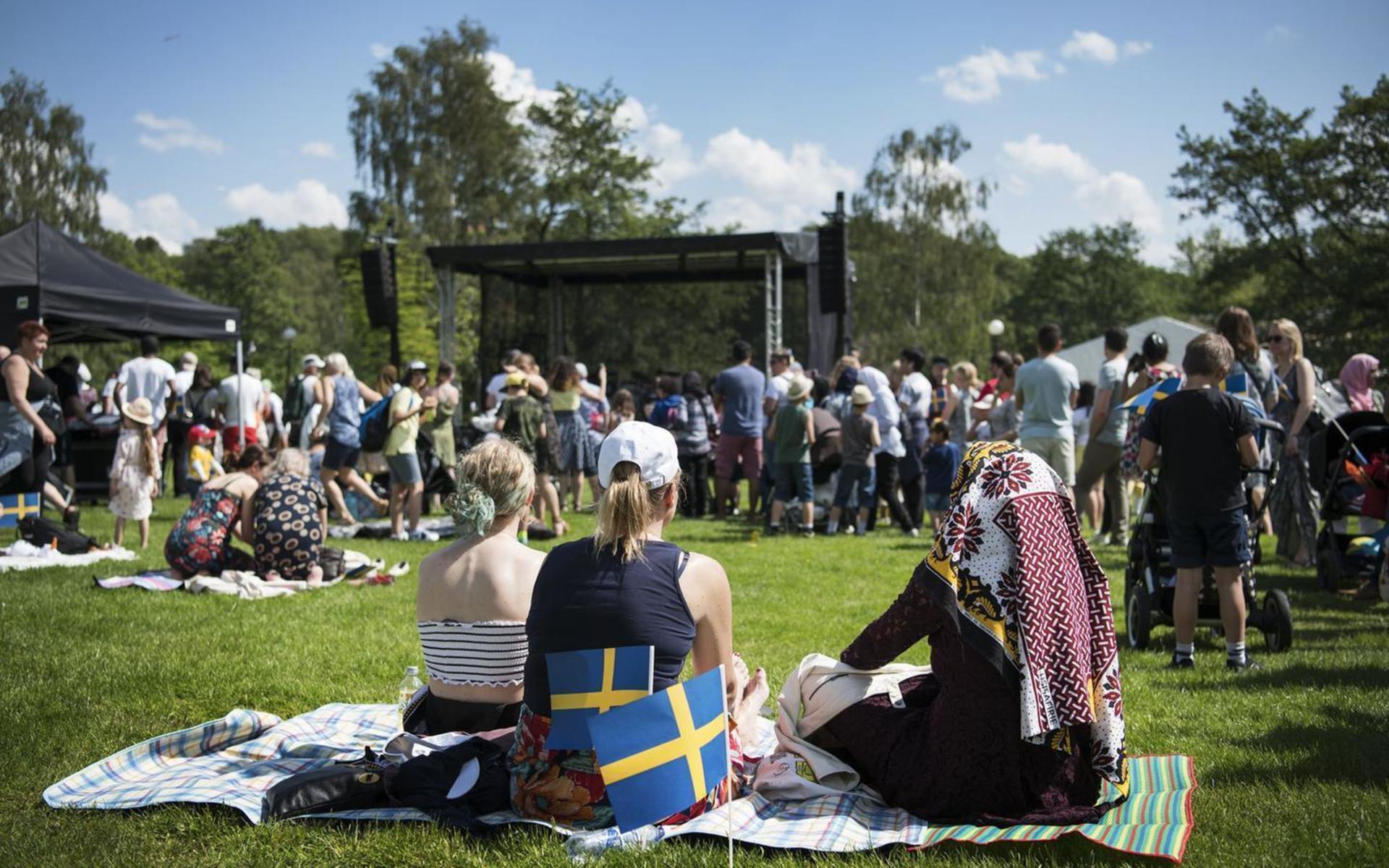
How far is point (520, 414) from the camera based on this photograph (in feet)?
34.5

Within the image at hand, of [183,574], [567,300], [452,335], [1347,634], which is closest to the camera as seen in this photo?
[1347,634]

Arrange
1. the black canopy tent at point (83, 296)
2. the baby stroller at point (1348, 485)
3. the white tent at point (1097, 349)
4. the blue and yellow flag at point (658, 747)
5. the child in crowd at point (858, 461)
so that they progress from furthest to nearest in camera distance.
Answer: the white tent at point (1097, 349), the black canopy tent at point (83, 296), the child in crowd at point (858, 461), the baby stroller at point (1348, 485), the blue and yellow flag at point (658, 747)

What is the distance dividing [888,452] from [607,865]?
8.57 metres

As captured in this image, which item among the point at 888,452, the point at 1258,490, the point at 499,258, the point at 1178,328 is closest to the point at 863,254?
the point at 1178,328

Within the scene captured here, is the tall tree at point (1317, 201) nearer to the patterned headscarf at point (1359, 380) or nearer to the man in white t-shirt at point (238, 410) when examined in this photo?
the patterned headscarf at point (1359, 380)

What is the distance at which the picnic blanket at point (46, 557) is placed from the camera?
323 inches

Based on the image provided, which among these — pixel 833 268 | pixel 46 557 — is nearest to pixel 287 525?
pixel 46 557

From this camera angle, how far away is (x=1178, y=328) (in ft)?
105

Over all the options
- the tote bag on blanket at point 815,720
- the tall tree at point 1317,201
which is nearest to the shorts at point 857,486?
the tote bag on blanket at point 815,720

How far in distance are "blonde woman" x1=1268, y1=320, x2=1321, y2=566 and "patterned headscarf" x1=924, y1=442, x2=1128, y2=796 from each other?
4.95 meters

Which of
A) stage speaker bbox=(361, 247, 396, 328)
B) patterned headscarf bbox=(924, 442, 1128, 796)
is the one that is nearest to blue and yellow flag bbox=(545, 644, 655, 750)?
patterned headscarf bbox=(924, 442, 1128, 796)

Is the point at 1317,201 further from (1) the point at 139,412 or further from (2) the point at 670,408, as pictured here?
(1) the point at 139,412

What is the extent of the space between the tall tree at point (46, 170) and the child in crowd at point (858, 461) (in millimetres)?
30343

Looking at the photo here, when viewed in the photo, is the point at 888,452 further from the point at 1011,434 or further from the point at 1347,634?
the point at 1347,634
